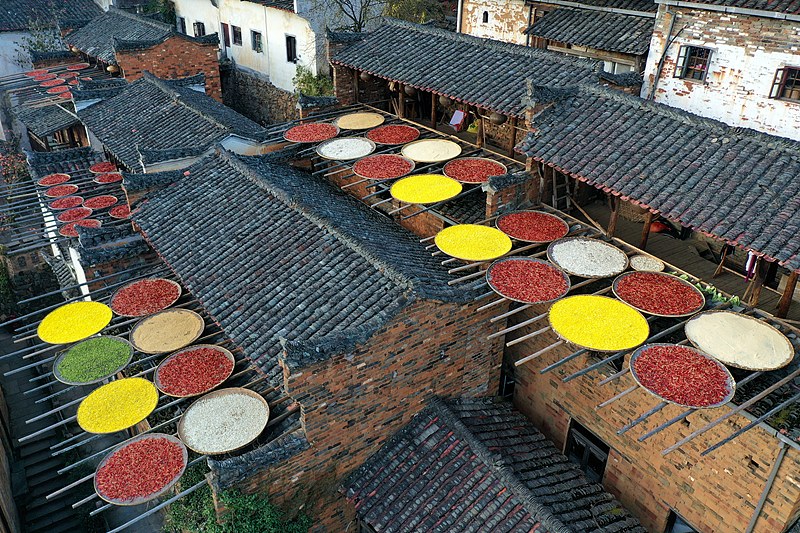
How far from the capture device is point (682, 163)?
12.7 m

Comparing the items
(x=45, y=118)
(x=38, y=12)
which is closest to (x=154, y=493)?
(x=45, y=118)

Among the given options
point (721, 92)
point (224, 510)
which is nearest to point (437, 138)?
point (721, 92)

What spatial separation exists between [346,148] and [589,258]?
8.71 metres

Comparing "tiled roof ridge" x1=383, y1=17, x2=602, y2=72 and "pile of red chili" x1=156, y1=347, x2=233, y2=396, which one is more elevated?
"tiled roof ridge" x1=383, y1=17, x2=602, y2=72

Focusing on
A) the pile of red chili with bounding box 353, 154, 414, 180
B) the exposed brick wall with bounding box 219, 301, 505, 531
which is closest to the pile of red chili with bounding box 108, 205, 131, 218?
the pile of red chili with bounding box 353, 154, 414, 180

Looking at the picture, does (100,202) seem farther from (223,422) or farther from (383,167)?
(223,422)

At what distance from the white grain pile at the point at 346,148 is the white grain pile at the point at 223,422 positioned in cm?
848

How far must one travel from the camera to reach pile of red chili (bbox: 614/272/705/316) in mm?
11641

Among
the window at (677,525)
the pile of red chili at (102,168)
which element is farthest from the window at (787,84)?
the pile of red chili at (102,168)

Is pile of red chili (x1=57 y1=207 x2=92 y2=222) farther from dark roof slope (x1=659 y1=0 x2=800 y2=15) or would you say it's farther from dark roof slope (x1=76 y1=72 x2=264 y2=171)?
dark roof slope (x1=659 y1=0 x2=800 y2=15)

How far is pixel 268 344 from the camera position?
1180cm

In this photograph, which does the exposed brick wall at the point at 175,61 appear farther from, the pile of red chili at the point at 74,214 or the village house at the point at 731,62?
the village house at the point at 731,62

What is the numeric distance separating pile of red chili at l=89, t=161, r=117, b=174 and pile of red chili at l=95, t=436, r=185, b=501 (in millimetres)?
15458

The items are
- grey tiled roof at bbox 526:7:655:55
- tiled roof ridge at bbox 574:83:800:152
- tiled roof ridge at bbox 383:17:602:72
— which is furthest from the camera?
grey tiled roof at bbox 526:7:655:55
